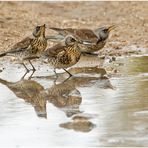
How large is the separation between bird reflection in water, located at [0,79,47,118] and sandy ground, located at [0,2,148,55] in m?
3.23

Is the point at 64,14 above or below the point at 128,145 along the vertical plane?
below

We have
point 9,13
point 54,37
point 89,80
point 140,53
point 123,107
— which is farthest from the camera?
point 9,13

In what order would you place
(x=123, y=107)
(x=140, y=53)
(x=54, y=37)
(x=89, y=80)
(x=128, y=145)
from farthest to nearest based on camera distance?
(x=54, y=37) < (x=140, y=53) < (x=89, y=80) < (x=123, y=107) < (x=128, y=145)

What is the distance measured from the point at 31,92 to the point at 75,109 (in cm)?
141

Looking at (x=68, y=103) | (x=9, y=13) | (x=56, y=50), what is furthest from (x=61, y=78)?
(x=9, y=13)

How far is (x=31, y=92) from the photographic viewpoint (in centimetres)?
1009

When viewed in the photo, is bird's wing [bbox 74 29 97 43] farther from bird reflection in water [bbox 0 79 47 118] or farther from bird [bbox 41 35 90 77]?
bird reflection in water [bbox 0 79 47 118]

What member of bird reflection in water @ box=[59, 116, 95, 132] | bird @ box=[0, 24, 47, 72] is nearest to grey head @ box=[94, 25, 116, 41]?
bird @ box=[0, 24, 47, 72]

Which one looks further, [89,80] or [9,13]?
[9,13]

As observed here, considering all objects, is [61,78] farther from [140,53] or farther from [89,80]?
[140,53]

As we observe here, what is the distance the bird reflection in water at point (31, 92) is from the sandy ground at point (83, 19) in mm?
3234

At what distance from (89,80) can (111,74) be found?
1.80 feet

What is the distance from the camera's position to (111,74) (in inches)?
445

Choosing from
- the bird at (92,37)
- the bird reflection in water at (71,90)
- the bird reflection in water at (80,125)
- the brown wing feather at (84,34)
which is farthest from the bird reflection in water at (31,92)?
the brown wing feather at (84,34)
